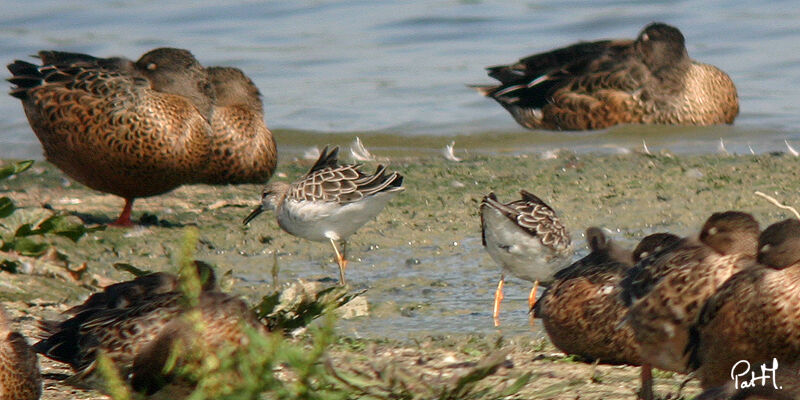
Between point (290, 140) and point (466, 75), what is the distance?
3.55 metres

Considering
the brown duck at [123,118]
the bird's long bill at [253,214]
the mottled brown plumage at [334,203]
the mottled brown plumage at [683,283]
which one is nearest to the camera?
the mottled brown plumage at [683,283]

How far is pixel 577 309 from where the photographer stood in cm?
598

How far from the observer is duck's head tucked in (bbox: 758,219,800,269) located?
448 centimetres

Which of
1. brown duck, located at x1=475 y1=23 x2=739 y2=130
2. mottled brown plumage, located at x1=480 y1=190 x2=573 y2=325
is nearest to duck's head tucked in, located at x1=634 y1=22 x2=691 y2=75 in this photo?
brown duck, located at x1=475 y1=23 x2=739 y2=130

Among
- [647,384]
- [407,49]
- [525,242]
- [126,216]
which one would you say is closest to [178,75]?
[126,216]

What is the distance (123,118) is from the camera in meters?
8.89

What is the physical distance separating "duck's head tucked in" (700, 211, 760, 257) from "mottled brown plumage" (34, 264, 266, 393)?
1.73 metres

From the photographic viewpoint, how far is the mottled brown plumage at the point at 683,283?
4.73 metres

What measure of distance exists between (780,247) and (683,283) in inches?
15.8

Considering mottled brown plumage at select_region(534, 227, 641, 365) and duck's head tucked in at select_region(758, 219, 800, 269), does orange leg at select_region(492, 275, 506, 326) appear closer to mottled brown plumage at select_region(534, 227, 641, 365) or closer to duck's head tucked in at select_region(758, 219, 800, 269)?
mottled brown plumage at select_region(534, 227, 641, 365)

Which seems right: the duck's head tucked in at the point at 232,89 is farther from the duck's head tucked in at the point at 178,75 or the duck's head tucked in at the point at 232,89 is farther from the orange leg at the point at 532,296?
the orange leg at the point at 532,296

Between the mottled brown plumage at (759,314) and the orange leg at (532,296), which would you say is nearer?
the mottled brown plumage at (759,314)
